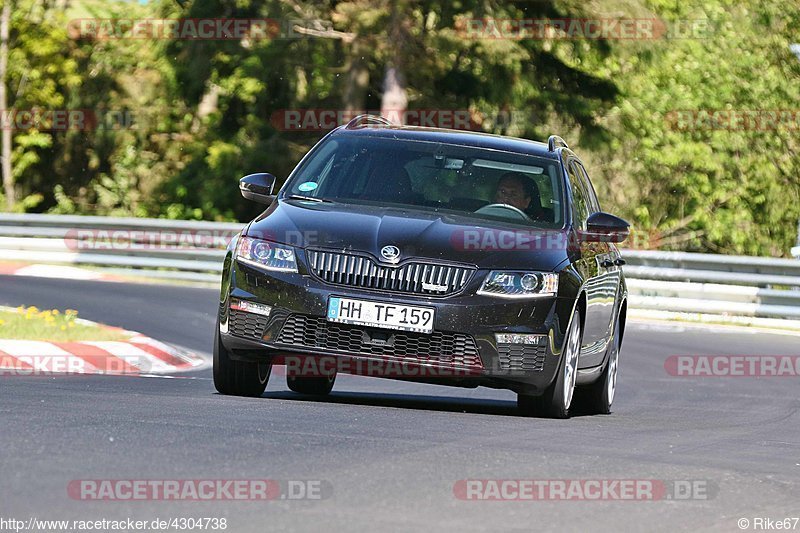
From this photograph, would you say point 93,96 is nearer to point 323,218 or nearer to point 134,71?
point 134,71

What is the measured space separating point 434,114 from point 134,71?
18575mm

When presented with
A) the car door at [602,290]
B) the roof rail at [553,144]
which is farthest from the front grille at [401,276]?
the roof rail at [553,144]

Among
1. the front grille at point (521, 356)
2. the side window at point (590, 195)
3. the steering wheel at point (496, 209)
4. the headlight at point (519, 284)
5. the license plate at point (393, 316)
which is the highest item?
the steering wheel at point (496, 209)

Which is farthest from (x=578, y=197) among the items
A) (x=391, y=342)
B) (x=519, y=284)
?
(x=391, y=342)

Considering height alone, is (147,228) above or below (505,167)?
Answer: below

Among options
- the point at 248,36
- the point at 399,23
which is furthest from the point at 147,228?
the point at 248,36

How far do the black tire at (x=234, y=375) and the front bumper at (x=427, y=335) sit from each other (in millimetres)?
370

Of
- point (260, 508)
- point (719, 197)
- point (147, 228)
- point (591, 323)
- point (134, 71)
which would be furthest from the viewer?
point (134, 71)

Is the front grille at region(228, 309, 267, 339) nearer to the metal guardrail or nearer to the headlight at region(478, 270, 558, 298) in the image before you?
the headlight at region(478, 270, 558, 298)

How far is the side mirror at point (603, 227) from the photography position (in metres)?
10.0

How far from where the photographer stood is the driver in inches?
392

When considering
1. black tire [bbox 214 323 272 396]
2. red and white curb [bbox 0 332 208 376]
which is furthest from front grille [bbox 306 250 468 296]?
red and white curb [bbox 0 332 208 376]

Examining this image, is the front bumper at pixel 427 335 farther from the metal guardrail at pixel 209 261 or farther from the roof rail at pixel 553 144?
the metal guardrail at pixel 209 261

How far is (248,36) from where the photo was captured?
3434 centimetres
